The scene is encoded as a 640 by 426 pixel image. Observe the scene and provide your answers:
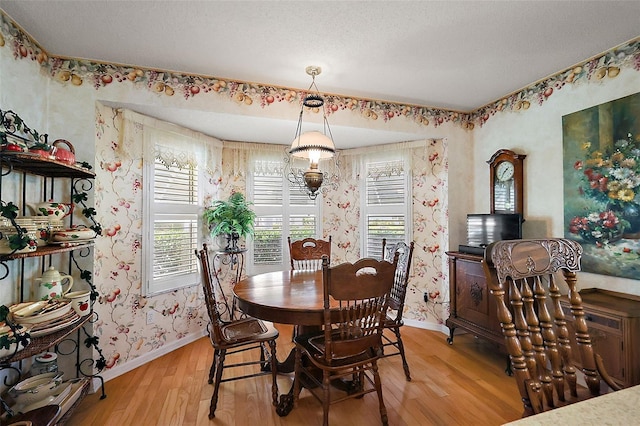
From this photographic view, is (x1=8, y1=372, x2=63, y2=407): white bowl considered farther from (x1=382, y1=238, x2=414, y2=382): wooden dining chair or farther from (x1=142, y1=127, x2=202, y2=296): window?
(x1=382, y1=238, x2=414, y2=382): wooden dining chair

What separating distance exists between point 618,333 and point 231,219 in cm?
322

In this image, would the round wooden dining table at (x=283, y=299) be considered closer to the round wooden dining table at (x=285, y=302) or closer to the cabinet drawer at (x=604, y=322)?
the round wooden dining table at (x=285, y=302)

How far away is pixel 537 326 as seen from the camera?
955 millimetres

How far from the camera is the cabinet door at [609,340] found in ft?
5.95

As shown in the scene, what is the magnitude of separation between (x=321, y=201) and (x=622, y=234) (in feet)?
9.51

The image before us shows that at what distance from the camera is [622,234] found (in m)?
2.14

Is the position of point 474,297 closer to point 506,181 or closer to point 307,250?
point 506,181

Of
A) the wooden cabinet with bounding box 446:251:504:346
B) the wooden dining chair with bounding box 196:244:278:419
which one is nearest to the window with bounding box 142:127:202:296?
the wooden dining chair with bounding box 196:244:278:419

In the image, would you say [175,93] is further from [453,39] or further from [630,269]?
[630,269]

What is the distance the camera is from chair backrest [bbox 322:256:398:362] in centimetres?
162

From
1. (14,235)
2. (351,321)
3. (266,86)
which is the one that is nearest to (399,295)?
(351,321)

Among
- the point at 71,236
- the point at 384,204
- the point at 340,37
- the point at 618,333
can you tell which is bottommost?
the point at 618,333

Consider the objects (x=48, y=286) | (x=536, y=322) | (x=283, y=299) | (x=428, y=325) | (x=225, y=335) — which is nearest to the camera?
(x=536, y=322)

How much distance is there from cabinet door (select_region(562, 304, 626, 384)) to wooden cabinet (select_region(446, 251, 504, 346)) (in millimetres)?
645
